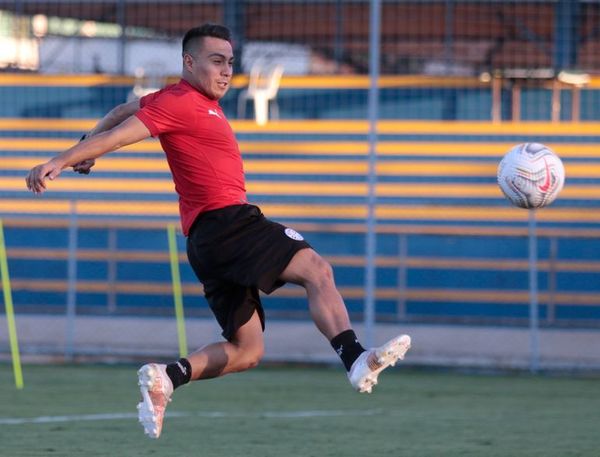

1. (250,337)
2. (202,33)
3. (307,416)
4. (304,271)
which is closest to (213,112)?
(202,33)

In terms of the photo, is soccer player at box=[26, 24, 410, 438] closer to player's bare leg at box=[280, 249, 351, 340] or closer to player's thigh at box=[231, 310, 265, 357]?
player's bare leg at box=[280, 249, 351, 340]

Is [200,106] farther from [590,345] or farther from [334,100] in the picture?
[334,100]

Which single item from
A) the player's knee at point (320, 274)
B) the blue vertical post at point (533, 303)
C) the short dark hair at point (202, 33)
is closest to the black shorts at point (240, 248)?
the player's knee at point (320, 274)

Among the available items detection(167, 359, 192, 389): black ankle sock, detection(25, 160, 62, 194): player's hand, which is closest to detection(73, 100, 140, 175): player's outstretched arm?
detection(25, 160, 62, 194): player's hand

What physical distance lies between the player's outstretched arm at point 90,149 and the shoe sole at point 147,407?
1077mm

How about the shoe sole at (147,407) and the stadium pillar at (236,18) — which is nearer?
the shoe sole at (147,407)

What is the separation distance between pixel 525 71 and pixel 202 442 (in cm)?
1224

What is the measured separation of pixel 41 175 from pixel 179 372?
4.52ft

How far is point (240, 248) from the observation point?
681 centimetres

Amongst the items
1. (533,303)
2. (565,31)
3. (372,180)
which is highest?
(565,31)

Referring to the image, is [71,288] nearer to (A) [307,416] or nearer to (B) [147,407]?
(A) [307,416]

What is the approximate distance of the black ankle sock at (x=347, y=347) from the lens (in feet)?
21.9

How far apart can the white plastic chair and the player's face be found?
12.8 metres

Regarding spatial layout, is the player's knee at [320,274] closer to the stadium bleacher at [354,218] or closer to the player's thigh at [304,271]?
the player's thigh at [304,271]
